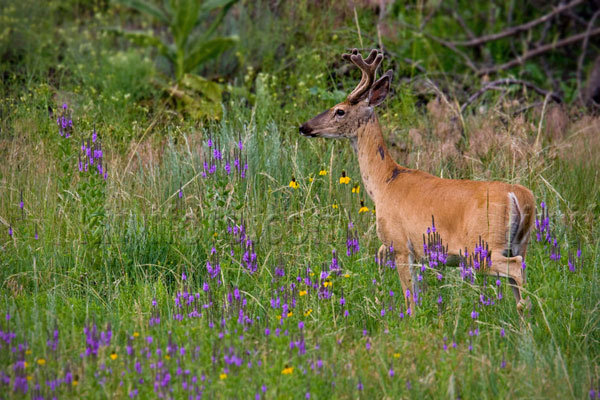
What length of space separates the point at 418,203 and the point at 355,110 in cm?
101

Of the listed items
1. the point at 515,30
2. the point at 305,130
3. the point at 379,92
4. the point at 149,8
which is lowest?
the point at 305,130

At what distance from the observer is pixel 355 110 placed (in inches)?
231

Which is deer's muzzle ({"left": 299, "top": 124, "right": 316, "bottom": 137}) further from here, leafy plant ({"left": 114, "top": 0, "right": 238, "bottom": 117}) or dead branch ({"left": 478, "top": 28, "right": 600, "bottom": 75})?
dead branch ({"left": 478, "top": 28, "right": 600, "bottom": 75})

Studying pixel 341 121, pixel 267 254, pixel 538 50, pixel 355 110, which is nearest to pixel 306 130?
pixel 341 121

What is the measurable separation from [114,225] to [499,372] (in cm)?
287

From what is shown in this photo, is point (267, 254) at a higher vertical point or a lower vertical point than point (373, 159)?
lower

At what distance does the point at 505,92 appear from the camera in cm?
909

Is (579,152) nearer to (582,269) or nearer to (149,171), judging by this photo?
(582,269)

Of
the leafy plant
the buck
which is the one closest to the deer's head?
the buck

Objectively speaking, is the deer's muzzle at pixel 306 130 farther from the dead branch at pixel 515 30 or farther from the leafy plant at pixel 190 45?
the dead branch at pixel 515 30

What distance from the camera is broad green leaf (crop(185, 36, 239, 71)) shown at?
895 cm

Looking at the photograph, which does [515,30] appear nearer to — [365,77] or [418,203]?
[365,77]

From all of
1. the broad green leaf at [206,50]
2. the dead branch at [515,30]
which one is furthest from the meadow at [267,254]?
the dead branch at [515,30]

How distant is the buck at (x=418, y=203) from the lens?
4.73 m
